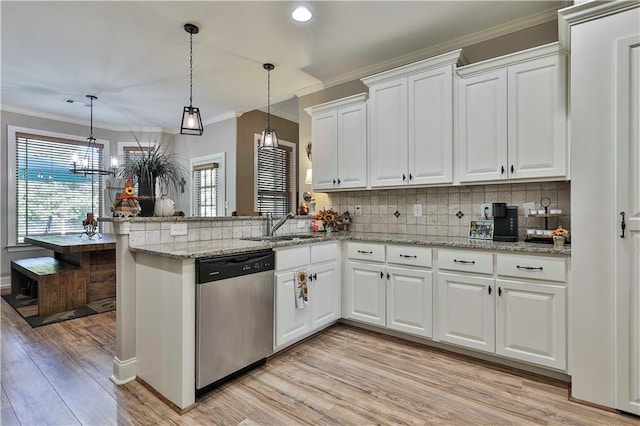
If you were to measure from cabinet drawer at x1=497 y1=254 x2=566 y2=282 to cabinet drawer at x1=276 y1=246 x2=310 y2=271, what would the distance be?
1.46m

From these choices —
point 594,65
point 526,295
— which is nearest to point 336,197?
point 526,295

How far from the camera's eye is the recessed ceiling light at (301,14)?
2543 mm

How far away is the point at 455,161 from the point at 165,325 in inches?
98.7

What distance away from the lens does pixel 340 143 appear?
3.53 meters

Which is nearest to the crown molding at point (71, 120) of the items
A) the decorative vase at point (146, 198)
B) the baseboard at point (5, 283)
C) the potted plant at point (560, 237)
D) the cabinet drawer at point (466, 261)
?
the baseboard at point (5, 283)

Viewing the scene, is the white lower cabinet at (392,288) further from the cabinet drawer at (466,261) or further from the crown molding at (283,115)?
the crown molding at (283,115)

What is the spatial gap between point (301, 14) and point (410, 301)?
8.17ft

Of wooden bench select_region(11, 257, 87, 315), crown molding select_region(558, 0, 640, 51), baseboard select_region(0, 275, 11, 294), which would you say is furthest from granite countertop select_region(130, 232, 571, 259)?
baseboard select_region(0, 275, 11, 294)

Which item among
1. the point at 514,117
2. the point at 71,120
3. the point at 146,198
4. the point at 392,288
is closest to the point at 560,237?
the point at 514,117

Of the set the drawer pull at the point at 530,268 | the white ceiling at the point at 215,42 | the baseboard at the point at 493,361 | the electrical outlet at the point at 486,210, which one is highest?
the white ceiling at the point at 215,42

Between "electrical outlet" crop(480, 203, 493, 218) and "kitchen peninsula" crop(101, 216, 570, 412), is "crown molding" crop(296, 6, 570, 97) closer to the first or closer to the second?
"electrical outlet" crop(480, 203, 493, 218)

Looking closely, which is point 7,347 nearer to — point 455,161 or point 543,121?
point 455,161

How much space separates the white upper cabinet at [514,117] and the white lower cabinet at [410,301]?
0.93 meters

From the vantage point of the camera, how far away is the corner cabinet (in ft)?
11.1
